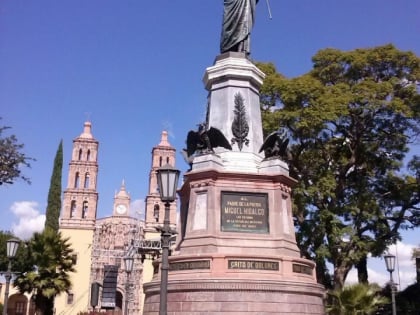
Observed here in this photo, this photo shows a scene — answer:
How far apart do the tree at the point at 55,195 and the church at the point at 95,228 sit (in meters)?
14.5

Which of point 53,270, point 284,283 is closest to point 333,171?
point 53,270

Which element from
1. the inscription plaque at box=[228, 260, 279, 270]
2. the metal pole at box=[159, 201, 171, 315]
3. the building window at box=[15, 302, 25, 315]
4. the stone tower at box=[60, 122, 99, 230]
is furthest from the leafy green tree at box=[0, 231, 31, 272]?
the stone tower at box=[60, 122, 99, 230]

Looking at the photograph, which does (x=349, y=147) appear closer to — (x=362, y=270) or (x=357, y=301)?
(x=362, y=270)

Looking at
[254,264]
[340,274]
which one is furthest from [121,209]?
[254,264]

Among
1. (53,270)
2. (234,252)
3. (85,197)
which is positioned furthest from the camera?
(85,197)

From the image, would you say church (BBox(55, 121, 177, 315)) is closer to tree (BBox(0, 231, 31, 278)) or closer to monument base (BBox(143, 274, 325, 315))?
tree (BBox(0, 231, 31, 278))

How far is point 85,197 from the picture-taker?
258ft

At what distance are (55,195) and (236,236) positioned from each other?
48.7 meters

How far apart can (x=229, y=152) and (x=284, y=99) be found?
13.0m

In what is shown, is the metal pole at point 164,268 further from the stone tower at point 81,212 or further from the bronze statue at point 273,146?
the stone tower at point 81,212

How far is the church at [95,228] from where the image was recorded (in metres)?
71.4

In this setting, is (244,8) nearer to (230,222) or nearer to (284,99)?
(230,222)

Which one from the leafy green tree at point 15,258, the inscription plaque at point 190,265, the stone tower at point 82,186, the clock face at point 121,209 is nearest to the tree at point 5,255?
the leafy green tree at point 15,258

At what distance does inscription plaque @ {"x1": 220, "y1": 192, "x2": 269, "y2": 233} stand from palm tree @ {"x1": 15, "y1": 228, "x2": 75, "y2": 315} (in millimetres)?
14633
